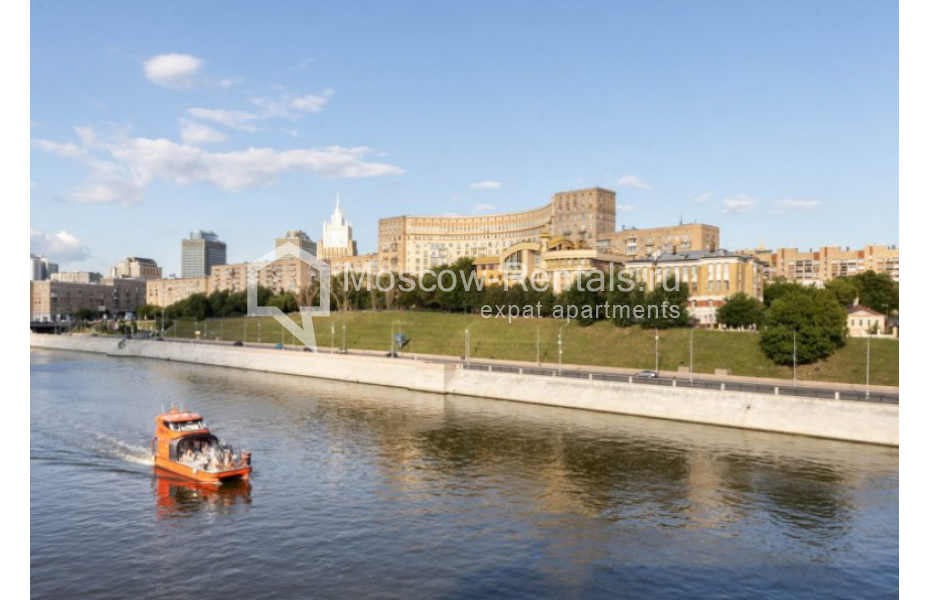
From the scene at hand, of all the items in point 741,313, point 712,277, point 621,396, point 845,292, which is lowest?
point 621,396

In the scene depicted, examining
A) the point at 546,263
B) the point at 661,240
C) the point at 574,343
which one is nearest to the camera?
the point at 574,343

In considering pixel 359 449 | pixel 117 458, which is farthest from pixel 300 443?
pixel 117 458

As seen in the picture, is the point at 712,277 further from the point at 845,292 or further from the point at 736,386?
the point at 736,386

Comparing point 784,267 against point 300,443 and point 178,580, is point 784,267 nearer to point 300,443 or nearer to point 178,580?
point 300,443

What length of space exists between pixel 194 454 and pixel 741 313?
78.9 m

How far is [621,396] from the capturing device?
209 feet

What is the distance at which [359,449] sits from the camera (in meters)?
48.7

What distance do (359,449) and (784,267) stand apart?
168054mm

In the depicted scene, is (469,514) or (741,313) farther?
(741,313)

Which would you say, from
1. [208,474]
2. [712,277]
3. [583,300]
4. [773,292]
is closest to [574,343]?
[583,300]

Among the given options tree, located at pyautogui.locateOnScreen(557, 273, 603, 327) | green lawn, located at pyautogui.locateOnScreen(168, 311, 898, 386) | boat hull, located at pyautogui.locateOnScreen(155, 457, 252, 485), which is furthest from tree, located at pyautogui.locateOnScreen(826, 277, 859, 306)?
boat hull, located at pyautogui.locateOnScreen(155, 457, 252, 485)

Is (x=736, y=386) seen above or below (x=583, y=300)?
below

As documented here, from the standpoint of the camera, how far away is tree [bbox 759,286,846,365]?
7206 cm

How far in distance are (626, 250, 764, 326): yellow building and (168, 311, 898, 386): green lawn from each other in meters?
18.9
